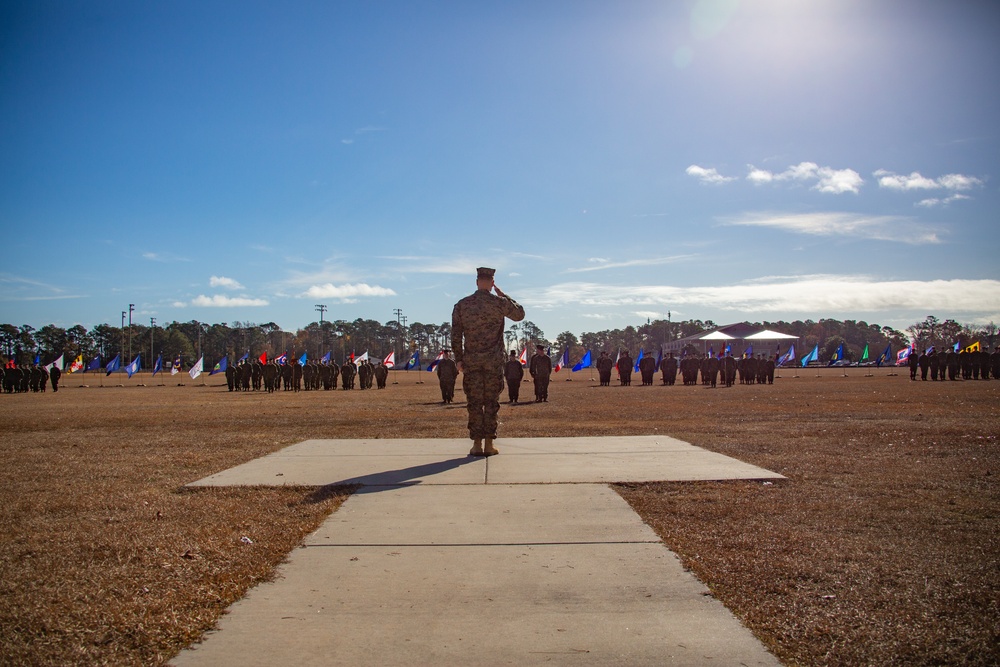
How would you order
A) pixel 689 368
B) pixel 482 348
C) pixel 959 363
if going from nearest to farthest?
pixel 482 348
pixel 689 368
pixel 959 363

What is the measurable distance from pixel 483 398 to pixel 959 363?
4059 cm

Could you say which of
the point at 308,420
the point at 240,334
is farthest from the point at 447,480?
the point at 240,334

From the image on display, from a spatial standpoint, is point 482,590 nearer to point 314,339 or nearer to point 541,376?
point 541,376

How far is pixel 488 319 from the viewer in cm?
842

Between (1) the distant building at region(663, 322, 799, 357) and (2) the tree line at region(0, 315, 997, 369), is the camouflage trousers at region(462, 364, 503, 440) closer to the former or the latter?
(1) the distant building at region(663, 322, 799, 357)

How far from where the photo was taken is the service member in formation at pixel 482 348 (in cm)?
827

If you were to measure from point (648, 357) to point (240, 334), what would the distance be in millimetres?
141498

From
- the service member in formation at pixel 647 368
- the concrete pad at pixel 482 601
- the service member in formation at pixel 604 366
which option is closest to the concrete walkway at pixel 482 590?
the concrete pad at pixel 482 601

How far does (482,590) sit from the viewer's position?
3.63 m

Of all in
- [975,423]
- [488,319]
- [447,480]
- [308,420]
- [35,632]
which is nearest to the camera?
[35,632]

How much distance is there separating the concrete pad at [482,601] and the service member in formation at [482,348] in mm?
3059

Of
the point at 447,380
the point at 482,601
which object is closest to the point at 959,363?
the point at 447,380

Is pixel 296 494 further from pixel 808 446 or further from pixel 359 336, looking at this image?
pixel 359 336

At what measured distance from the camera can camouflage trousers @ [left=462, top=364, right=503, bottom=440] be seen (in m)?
8.24
